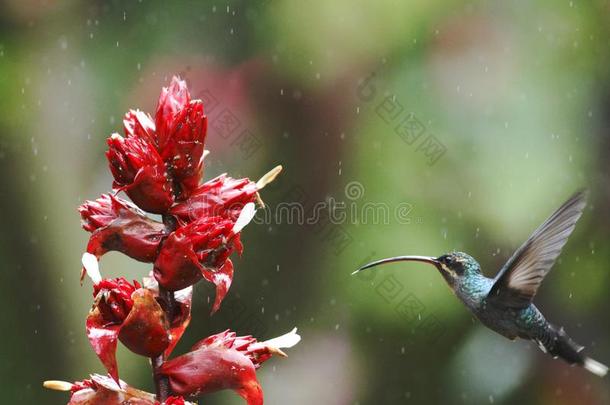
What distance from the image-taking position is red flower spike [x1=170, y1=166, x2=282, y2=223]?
0.99 meters

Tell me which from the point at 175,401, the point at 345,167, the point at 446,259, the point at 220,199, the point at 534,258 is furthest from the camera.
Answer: the point at 345,167

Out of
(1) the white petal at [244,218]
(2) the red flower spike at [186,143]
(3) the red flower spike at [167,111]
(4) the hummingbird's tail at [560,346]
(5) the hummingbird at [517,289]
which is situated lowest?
(4) the hummingbird's tail at [560,346]

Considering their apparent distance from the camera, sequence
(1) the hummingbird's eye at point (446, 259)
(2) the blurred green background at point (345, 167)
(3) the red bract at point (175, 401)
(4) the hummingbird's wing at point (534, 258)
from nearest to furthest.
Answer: (3) the red bract at point (175, 401), (4) the hummingbird's wing at point (534, 258), (1) the hummingbird's eye at point (446, 259), (2) the blurred green background at point (345, 167)

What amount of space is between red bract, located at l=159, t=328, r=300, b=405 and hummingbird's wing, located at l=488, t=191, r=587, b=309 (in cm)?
72

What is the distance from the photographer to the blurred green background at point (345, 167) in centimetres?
274

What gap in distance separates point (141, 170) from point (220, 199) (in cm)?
10

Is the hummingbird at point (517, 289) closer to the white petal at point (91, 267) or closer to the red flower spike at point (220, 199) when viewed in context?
Result: the red flower spike at point (220, 199)

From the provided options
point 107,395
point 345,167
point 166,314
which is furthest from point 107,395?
point 345,167

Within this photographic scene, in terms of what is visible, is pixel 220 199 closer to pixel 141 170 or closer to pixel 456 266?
pixel 141 170

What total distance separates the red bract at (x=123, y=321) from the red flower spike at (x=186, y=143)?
5.3 inches

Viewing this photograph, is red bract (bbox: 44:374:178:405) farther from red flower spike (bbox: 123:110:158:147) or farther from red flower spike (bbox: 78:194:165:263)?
red flower spike (bbox: 123:110:158:147)

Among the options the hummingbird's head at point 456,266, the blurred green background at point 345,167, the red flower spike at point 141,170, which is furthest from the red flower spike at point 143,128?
the blurred green background at point 345,167

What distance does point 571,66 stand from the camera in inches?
116

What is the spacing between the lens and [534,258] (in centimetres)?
164
